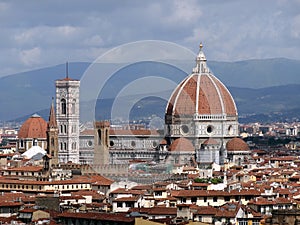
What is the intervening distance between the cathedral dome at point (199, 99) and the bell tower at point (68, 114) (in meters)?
7.84

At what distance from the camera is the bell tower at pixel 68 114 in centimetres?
10344

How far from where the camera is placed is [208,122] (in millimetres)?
101750

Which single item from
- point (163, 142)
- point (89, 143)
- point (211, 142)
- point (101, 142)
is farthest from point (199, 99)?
point (101, 142)

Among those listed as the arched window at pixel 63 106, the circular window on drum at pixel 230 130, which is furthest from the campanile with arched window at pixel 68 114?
the circular window on drum at pixel 230 130

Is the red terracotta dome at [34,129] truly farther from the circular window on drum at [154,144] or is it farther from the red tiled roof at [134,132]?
the circular window on drum at [154,144]

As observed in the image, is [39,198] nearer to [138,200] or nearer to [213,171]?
[138,200]

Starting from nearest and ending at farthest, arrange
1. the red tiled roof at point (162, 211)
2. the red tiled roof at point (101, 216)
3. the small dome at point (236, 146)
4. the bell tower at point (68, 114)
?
the red tiled roof at point (101, 216) → the red tiled roof at point (162, 211) → the small dome at point (236, 146) → the bell tower at point (68, 114)

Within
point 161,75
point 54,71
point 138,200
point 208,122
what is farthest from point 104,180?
point 54,71

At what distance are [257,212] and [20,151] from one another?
207 feet

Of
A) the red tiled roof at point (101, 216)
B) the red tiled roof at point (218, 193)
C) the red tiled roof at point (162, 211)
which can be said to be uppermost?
the red tiled roof at point (218, 193)

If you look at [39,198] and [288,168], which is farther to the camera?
[288,168]

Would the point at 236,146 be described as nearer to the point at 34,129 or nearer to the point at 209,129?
the point at 209,129

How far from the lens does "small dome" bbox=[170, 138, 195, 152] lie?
95.4m

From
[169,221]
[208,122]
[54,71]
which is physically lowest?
[169,221]
